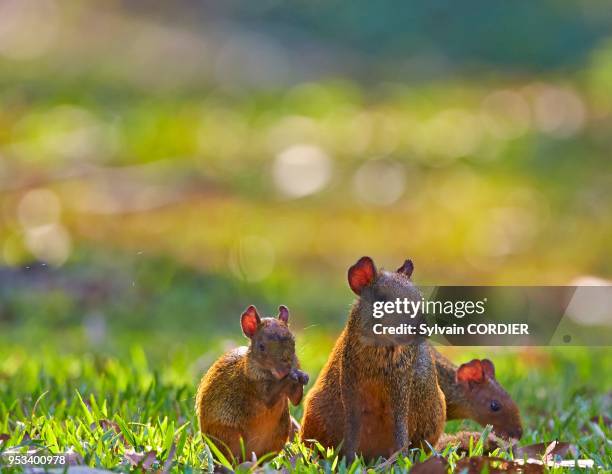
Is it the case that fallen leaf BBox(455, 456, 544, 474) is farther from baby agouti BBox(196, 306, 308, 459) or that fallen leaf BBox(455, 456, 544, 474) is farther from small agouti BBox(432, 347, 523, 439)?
small agouti BBox(432, 347, 523, 439)

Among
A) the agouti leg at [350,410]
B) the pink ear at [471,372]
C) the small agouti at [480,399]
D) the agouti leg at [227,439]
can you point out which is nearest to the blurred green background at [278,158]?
the small agouti at [480,399]

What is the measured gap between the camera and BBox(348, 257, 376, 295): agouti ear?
447 centimetres

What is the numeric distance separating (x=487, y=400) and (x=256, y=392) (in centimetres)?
141

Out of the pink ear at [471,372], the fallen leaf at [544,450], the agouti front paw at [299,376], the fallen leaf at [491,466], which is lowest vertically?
the fallen leaf at [544,450]

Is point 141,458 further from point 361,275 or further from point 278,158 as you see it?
point 278,158

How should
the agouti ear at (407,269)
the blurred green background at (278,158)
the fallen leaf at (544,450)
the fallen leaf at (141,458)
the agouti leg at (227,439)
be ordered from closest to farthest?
1. the fallen leaf at (141,458)
2. the agouti leg at (227,439)
3. the agouti ear at (407,269)
4. the fallen leaf at (544,450)
5. the blurred green background at (278,158)

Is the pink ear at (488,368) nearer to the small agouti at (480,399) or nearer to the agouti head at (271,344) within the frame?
the small agouti at (480,399)

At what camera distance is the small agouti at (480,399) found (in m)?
5.42

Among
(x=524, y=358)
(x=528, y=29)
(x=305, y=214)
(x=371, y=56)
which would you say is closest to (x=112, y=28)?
(x=371, y=56)

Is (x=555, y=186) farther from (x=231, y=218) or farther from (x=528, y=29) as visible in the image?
(x=528, y=29)

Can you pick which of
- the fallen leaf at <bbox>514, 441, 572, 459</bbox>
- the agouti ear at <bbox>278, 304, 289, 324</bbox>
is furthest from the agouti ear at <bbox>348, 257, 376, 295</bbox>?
the fallen leaf at <bbox>514, 441, 572, 459</bbox>

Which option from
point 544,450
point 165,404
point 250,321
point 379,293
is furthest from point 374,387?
point 165,404

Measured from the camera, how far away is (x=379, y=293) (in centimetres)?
444

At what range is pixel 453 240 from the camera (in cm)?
→ 1102
